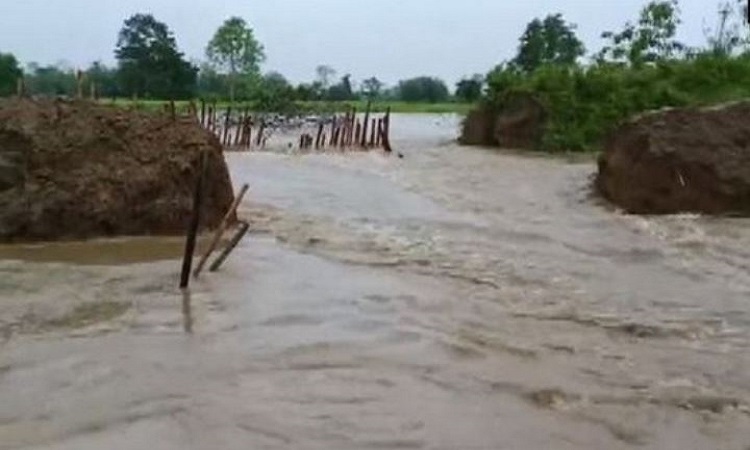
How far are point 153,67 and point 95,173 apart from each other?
40.9 m

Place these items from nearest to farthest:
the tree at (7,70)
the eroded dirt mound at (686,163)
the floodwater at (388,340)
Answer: the floodwater at (388,340)
the eroded dirt mound at (686,163)
the tree at (7,70)

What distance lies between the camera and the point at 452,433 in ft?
16.3

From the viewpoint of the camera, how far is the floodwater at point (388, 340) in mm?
5090

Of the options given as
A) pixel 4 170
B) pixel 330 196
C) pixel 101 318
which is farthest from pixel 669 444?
pixel 330 196

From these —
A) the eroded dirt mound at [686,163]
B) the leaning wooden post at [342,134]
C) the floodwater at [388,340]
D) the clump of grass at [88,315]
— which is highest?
the eroded dirt mound at [686,163]

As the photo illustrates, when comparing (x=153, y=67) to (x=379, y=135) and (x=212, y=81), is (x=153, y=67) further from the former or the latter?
(x=379, y=135)

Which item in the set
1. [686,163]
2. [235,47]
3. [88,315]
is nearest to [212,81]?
[235,47]

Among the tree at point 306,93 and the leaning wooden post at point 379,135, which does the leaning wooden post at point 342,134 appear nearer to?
the leaning wooden post at point 379,135

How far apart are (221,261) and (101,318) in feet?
5.69

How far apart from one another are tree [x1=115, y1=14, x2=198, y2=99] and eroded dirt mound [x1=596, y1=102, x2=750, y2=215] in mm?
33989

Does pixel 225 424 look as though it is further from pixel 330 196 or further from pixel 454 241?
pixel 330 196

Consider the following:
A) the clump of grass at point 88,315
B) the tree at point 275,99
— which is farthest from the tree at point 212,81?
the clump of grass at point 88,315

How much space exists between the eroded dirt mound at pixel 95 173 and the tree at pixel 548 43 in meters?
37.2

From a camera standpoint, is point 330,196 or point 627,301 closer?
point 627,301
